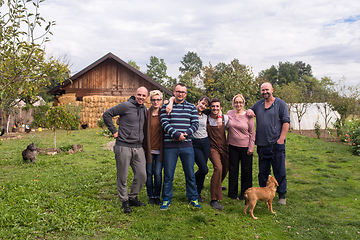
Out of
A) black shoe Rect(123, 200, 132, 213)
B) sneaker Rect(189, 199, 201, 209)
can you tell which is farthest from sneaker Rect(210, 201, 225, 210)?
black shoe Rect(123, 200, 132, 213)

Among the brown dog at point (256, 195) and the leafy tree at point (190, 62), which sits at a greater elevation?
the leafy tree at point (190, 62)

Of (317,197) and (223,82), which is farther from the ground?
(223,82)

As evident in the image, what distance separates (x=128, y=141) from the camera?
4.50 metres

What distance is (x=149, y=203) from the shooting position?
16.4 feet

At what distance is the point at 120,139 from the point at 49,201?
75.7 inches

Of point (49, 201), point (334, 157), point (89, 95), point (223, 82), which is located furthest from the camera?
point (89, 95)

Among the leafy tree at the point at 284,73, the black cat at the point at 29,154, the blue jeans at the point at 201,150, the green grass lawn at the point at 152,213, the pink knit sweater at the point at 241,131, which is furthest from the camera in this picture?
the leafy tree at the point at 284,73

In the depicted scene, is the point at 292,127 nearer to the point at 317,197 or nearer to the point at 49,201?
the point at 317,197

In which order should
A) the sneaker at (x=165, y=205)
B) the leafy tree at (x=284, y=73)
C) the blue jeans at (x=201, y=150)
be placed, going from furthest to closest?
the leafy tree at (x=284, y=73) < the blue jeans at (x=201, y=150) < the sneaker at (x=165, y=205)

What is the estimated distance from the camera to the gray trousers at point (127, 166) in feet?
14.8

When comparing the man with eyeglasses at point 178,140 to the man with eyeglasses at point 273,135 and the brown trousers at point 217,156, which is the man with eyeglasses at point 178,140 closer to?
the brown trousers at point 217,156

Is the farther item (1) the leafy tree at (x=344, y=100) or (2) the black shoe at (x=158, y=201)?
(1) the leafy tree at (x=344, y=100)

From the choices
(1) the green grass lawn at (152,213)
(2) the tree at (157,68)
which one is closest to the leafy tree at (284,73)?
(2) the tree at (157,68)

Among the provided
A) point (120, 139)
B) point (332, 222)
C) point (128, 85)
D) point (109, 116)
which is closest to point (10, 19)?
point (109, 116)
